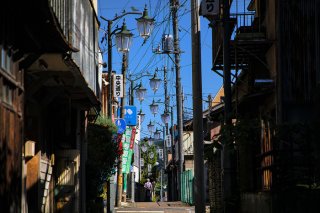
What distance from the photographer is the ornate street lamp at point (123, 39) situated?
22.8 m

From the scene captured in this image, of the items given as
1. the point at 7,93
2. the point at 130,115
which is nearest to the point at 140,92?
the point at 130,115

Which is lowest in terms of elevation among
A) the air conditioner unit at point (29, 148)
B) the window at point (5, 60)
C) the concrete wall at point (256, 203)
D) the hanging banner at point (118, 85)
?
the concrete wall at point (256, 203)

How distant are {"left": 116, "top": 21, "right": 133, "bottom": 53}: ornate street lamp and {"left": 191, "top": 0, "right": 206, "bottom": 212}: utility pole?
180 inches

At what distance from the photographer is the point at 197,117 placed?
18047mm

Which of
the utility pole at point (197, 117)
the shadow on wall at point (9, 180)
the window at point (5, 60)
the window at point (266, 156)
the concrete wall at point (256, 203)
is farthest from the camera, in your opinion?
the utility pole at point (197, 117)

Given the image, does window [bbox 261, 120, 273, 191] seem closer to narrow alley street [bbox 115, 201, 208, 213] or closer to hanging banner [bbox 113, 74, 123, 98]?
narrow alley street [bbox 115, 201, 208, 213]

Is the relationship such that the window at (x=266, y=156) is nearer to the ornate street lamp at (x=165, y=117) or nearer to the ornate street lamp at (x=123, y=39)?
the ornate street lamp at (x=123, y=39)

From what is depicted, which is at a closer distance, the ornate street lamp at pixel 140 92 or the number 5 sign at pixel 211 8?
the number 5 sign at pixel 211 8

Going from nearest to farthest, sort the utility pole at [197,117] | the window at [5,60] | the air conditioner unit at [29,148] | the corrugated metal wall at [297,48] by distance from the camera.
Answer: the window at [5,60], the air conditioner unit at [29,148], the utility pole at [197,117], the corrugated metal wall at [297,48]

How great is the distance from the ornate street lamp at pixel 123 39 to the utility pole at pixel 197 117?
180 inches

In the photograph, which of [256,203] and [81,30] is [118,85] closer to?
[81,30]

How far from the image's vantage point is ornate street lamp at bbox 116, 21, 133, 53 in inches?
896

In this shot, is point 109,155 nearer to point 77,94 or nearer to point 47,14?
point 77,94

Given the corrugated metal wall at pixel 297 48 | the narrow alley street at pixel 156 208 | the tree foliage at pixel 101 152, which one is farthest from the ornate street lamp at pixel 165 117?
the corrugated metal wall at pixel 297 48
